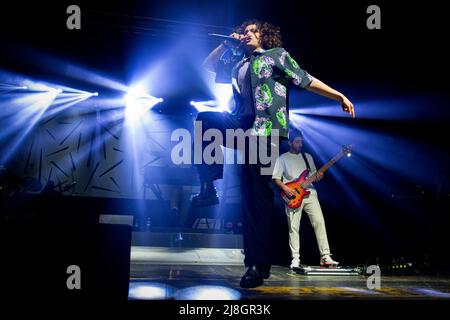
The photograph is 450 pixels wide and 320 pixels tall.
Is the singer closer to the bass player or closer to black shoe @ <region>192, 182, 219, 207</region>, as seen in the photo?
black shoe @ <region>192, 182, 219, 207</region>

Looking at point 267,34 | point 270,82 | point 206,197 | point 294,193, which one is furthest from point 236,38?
point 294,193

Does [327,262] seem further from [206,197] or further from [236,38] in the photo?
[236,38]

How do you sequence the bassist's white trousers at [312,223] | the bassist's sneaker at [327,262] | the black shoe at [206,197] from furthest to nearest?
the bassist's white trousers at [312,223]
the bassist's sneaker at [327,262]
the black shoe at [206,197]

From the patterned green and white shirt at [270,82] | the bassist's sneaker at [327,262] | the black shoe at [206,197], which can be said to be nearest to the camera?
the patterned green and white shirt at [270,82]

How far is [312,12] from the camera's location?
4430 mm

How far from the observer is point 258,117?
251 centimetres

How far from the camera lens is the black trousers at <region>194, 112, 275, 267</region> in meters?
2.52

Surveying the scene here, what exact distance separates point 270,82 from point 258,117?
25cm

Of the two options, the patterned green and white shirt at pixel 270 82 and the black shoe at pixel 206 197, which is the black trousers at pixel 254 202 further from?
the black shoe at pixel 206 197

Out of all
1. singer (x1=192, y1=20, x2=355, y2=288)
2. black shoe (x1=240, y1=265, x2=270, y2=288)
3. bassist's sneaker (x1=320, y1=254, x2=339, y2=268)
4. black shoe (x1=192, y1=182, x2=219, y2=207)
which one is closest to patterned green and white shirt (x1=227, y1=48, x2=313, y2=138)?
singer (x1=192, y1=20, x2=355, y2=288)

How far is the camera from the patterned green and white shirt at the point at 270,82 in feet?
8.19

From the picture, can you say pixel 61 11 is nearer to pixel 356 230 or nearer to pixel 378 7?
pixel 378 7

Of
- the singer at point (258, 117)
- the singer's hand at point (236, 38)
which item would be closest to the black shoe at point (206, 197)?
the singer at point (258, 117)
